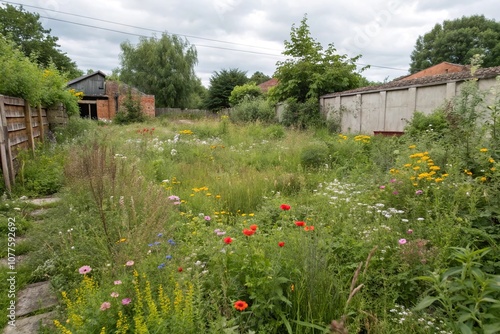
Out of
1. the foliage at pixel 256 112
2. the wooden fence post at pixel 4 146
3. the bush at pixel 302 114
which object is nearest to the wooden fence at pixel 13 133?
the wooden fence post at pixel 4 146

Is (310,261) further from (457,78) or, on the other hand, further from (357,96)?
(357,96)

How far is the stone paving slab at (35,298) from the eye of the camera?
2.02m

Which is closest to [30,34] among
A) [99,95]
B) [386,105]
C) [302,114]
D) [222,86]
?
[99,95]

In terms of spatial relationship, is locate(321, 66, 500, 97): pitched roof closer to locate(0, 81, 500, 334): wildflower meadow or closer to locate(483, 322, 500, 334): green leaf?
locate(0, 81, 500, 334): wildflower meadow

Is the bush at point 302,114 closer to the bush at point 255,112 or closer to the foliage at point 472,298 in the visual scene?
the bush at point 255,112

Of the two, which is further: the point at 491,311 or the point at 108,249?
the point at 108,249

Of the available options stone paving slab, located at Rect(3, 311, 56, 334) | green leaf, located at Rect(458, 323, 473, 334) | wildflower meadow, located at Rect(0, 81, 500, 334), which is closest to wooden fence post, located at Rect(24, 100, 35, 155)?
wildflower meadow, located at Rect(0, 81, 500, 334)

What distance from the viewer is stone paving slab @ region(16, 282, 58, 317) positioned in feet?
6.61

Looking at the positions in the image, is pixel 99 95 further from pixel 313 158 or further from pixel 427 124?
pixel 427 124

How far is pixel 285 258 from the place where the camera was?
1.88 metres

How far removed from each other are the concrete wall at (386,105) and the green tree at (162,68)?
61.0 feet

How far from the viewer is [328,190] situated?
3854 mm

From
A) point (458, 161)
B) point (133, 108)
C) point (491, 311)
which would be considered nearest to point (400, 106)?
point (458, 161)

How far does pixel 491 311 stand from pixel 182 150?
20.7ft
